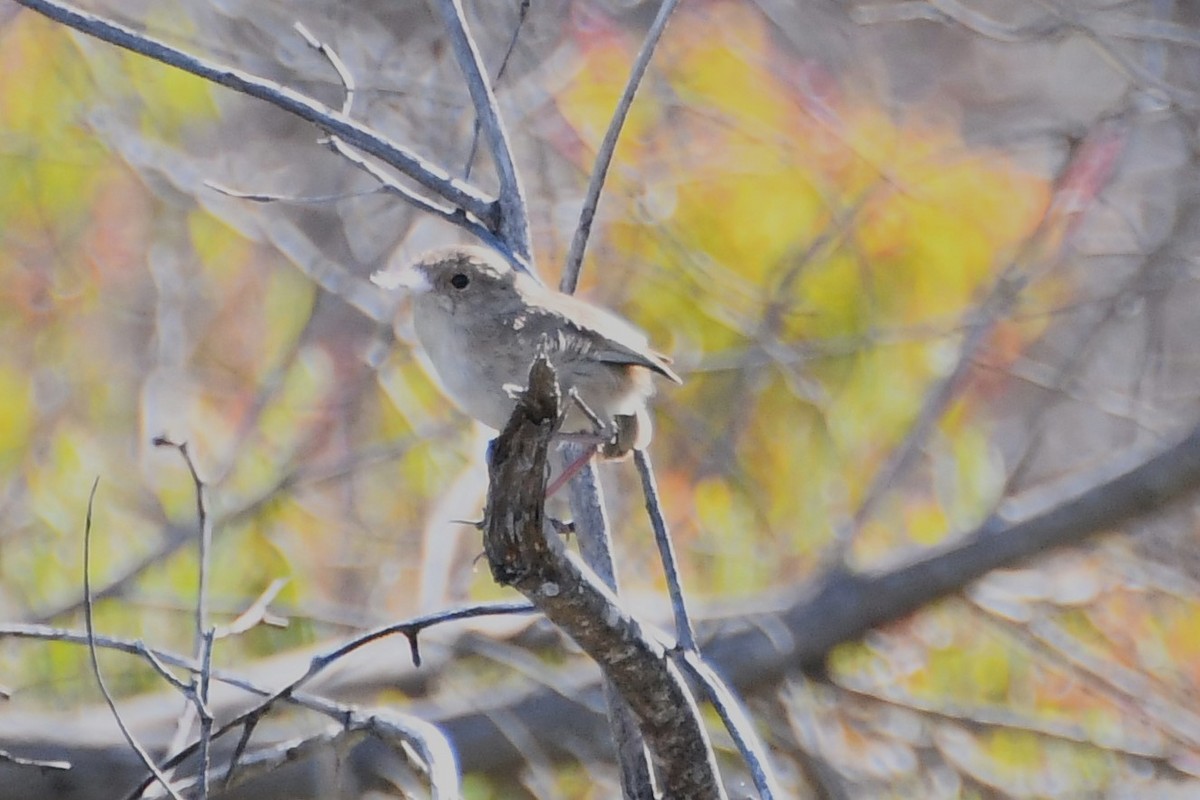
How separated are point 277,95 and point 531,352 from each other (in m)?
0.64

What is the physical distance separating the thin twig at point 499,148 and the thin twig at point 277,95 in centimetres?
3

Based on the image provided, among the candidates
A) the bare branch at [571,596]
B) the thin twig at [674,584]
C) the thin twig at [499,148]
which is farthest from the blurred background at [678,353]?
the bare branch at [571,596]

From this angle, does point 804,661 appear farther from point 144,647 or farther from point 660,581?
point 144,647

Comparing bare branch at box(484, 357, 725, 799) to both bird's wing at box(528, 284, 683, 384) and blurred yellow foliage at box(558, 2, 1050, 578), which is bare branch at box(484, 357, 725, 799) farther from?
blurred yellow foliage at box(558, 2, 1050, 578)

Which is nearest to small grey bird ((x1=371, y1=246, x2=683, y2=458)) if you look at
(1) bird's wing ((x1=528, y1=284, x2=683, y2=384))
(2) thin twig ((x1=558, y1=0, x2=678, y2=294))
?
(1) bird's wing ((x1=528, y1=284, x2=683, y2=384))

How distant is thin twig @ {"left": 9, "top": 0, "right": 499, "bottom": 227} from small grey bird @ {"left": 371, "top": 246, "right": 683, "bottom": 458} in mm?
165

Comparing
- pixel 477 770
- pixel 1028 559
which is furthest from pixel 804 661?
pixel 477 770

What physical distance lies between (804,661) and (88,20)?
11.1 feet

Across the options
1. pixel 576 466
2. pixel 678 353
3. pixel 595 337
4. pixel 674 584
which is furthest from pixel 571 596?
pixel 678 353

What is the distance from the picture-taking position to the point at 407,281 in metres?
3.06

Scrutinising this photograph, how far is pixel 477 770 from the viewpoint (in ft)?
16.3

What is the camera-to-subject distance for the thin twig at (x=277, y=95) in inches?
96.8

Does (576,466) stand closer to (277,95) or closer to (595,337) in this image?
(595,337)

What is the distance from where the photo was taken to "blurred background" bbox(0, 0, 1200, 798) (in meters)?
5.48
